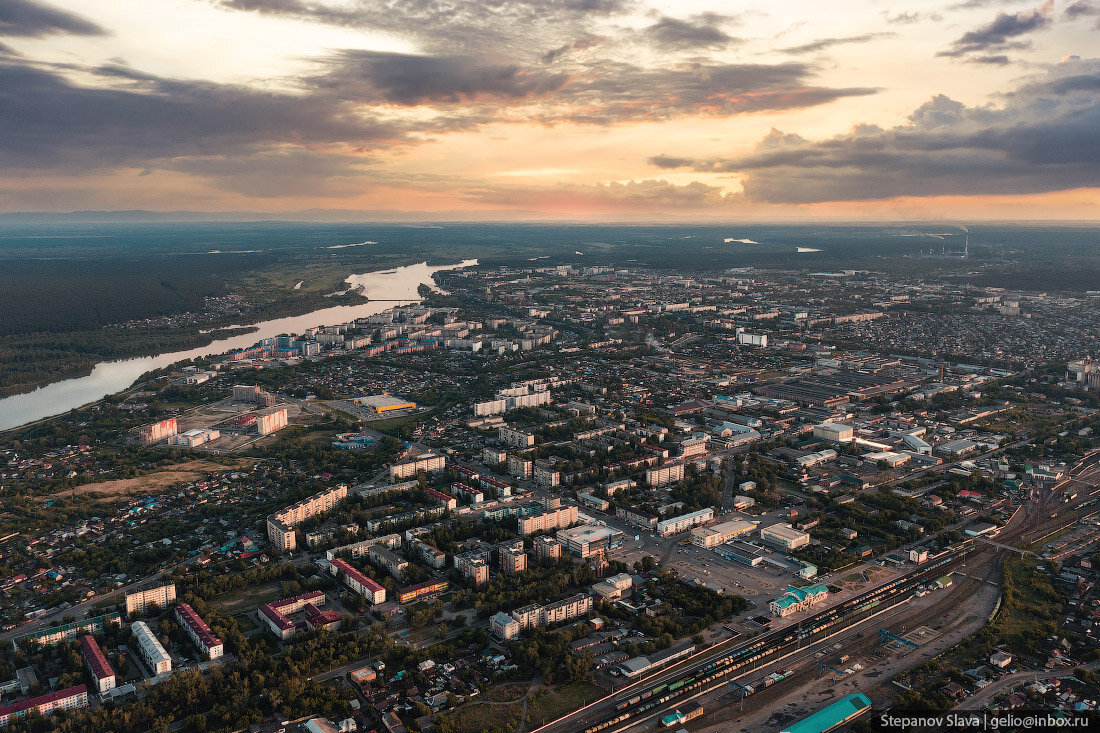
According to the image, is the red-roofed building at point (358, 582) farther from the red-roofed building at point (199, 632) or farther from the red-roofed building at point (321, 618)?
the red-roofed building at point (199, 632)

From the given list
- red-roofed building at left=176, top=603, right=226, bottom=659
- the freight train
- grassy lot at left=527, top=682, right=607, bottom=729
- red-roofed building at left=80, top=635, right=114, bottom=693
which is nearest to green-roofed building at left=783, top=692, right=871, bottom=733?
the freight train

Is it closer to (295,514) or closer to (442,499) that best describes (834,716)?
(442,499)

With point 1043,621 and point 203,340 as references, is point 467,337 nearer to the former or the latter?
point 203,340

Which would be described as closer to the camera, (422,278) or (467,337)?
(467,337)

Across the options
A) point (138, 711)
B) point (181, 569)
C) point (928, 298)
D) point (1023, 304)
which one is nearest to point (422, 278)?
point (928, 298)

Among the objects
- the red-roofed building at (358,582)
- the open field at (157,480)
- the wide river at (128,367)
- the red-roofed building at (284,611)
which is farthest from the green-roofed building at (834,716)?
the wide river at (128,367)

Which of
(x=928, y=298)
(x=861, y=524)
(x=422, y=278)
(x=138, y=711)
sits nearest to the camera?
(x=138, y=711)
